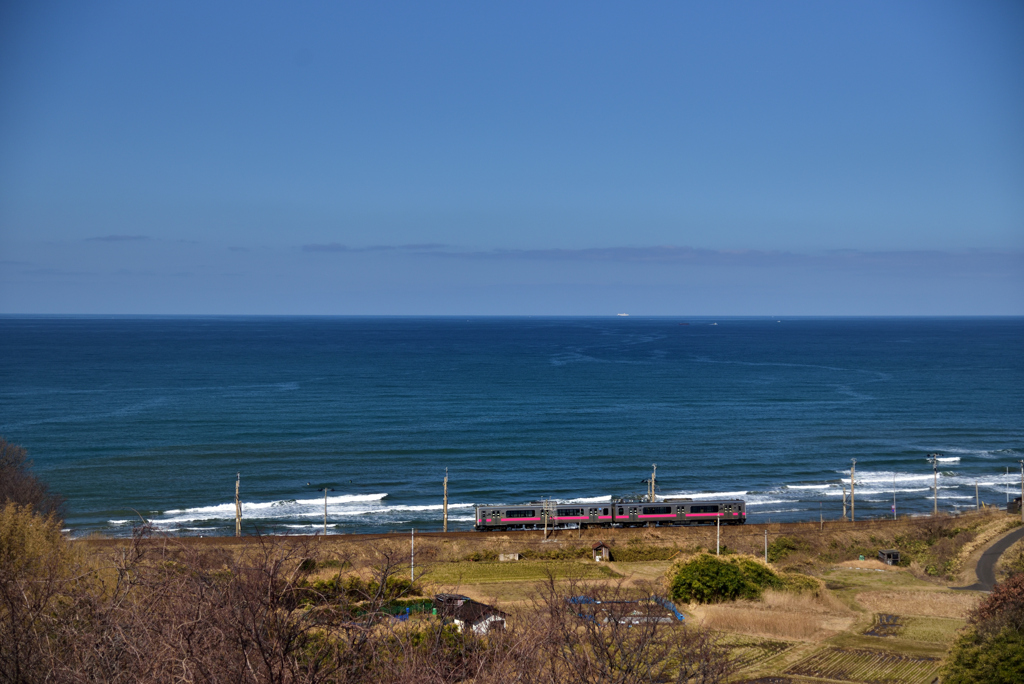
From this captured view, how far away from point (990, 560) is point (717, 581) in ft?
53.9

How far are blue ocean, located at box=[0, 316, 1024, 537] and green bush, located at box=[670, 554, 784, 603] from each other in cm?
1781

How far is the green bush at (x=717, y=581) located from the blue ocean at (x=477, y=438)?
17.8 metres

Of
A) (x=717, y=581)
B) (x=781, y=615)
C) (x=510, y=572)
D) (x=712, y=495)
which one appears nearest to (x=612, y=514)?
(x=510, y=572)

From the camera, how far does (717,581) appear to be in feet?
108

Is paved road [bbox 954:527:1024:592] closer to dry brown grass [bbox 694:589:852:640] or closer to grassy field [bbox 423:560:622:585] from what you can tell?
dry brown grass [bbox 694:589:852:640]

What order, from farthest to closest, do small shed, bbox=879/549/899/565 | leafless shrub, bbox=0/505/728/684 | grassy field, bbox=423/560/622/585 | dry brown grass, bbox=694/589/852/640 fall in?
1. small shed, bbox=879/549/899/565
2. grassy field, bbox=423/560/622/585
3. dry brown grass, bbox=694/589/852/640
4. leafless shrub, bbox=0/505/728/684

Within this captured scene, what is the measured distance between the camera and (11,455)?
38.8 meters

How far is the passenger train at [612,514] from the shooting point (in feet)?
148

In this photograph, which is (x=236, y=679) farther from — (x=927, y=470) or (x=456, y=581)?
(x=927, y=470)

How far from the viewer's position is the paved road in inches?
1399

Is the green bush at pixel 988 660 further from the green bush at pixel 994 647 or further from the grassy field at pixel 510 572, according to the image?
the grassy field at pixel 510 572

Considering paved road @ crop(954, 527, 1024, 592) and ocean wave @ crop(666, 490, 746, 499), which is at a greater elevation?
paved road @ crop(954, 527, 1024, 592)

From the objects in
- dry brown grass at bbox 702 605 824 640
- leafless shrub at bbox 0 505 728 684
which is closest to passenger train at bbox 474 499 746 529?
dry brown grass at bbox 702 605 824 640

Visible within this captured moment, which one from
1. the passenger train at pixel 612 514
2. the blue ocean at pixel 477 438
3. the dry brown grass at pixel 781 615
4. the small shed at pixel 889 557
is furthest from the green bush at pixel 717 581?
the blue ocean at pixel 477 438
